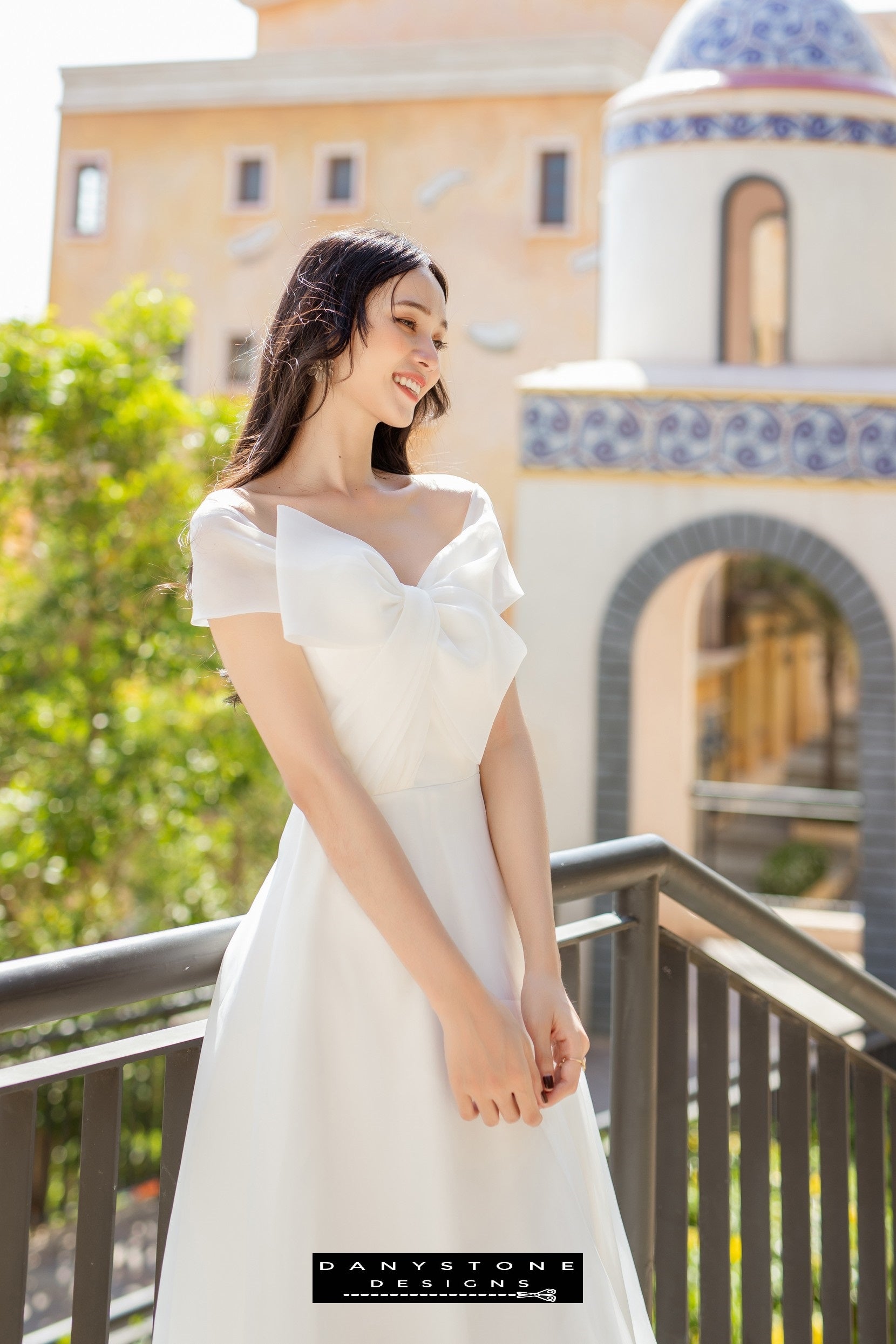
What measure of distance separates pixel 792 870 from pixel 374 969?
13767 millimetres

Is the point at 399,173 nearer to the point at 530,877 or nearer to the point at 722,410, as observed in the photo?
the point at 722,410

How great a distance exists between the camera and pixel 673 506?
7.31 metres

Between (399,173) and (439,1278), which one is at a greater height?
(399,173)

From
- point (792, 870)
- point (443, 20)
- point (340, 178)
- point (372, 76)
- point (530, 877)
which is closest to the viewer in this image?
point (530, 877)

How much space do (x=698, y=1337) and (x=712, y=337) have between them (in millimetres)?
6389

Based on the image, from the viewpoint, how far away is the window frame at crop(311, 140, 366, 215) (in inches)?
594

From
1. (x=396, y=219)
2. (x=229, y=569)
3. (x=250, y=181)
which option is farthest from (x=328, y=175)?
(x=229, y=569)

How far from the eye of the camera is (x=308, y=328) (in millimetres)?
1621

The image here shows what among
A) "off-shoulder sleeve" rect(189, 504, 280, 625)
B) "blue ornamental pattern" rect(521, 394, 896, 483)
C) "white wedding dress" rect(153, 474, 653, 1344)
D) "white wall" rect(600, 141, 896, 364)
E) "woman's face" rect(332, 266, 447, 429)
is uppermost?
"white wall" rect(600, 141, 896, 364)

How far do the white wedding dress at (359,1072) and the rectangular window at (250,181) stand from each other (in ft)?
49.9

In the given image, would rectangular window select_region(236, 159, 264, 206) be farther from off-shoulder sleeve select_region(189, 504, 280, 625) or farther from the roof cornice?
off-shoulder sleeve select_region(189, 504, 280, 625)

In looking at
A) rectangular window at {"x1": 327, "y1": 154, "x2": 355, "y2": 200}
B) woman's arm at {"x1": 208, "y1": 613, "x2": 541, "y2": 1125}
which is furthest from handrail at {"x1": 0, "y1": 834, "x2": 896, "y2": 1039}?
rectangular window at {"x1": 327, "y1": 154, "x2": 355, "y2": 200}

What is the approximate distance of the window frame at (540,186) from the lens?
47.4 ft

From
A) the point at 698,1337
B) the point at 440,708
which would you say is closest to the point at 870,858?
the point at 698,1337
